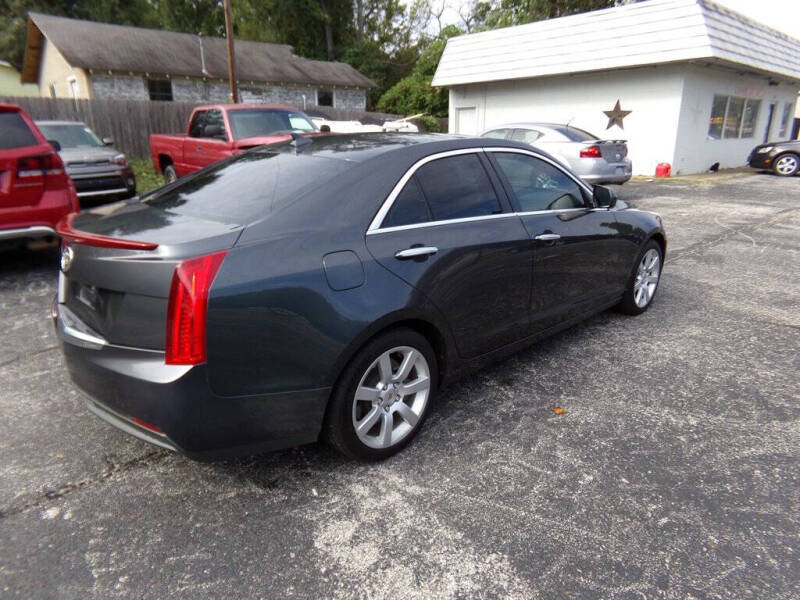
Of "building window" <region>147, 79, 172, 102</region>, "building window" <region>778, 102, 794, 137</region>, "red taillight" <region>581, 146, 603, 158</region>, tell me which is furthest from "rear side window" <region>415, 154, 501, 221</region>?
"building window" <region>147, 79, 172, 102</region>

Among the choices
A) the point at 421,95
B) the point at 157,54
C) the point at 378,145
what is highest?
the point at 157,54

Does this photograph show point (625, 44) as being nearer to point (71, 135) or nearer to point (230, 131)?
point (230, 131)

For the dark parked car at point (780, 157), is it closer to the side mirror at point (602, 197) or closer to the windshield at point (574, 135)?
the windshield at point (574, 135)

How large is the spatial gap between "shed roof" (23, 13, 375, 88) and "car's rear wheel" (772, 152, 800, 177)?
21.4m

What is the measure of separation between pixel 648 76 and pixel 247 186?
16.3 metres

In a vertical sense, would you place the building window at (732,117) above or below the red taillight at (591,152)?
above

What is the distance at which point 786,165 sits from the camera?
54.9 feet

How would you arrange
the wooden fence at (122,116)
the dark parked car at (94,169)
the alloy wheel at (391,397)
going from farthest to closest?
1. the wooden fence at (122,116)
2. the dark parked car at (94,169)
3. the alloy wheel at (391,397)

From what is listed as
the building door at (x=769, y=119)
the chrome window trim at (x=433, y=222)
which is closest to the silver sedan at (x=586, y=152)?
the chrome window trim at (x=433, y=222)

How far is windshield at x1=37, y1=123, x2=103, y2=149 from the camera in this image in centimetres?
961

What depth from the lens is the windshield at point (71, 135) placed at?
31.5 feet

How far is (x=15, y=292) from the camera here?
5.54 metres

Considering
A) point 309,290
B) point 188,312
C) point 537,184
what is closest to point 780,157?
point 537,184

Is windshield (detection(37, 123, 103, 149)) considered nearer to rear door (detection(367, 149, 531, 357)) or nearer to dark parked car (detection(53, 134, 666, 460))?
dark parked car (detection(53, 134, 666, 460))
